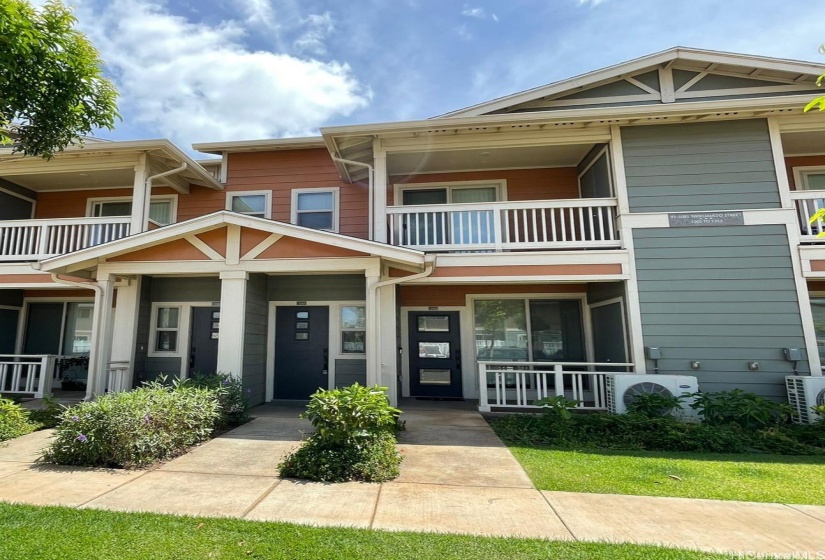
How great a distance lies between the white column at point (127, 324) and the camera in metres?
8.02

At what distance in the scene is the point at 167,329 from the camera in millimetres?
9102

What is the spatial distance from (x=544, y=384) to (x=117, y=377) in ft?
26.1

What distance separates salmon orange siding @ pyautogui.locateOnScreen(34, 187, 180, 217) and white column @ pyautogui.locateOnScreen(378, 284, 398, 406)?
7.68 m

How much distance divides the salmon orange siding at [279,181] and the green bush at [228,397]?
421 cm

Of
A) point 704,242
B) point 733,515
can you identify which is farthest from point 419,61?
point 733,515

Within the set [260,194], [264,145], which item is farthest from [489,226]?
[264,145]

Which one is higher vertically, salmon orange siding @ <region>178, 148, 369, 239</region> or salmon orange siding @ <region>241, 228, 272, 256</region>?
salmon orange siding @ <region>178, 148, 369, 239</region>

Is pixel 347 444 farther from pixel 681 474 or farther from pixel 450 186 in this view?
pixel 450 186

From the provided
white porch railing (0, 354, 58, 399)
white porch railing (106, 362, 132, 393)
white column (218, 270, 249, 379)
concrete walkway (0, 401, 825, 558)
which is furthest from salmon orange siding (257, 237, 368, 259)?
white porch railing (0, 354, 58, 399)

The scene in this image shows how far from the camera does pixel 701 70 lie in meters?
8.19

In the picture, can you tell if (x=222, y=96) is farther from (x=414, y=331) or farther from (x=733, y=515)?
(x=733, y=515)

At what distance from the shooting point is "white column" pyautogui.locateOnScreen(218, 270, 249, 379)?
6973mm

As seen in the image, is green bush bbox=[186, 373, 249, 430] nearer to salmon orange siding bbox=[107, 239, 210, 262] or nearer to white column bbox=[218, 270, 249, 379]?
white column bbox=[218, 270, 249, 379]

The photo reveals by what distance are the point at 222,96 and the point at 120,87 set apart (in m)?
5.55
